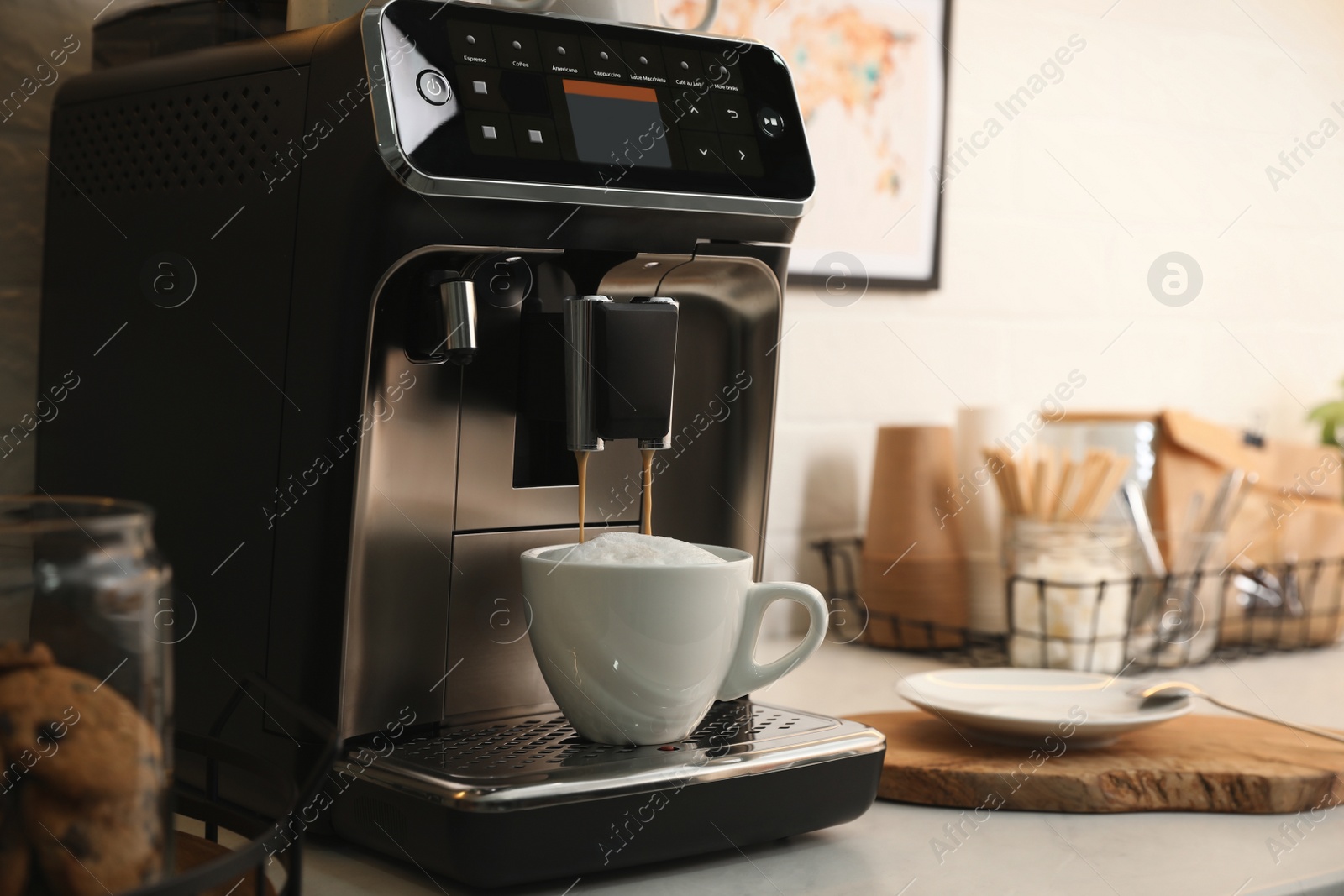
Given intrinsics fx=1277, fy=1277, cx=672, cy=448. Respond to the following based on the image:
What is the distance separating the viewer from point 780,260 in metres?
0.70

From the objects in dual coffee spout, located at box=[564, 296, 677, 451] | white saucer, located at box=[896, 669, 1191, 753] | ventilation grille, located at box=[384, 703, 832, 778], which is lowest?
white saucer, located at box=[896, 669, 1191, 753]

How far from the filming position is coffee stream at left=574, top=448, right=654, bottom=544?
25.3 inches

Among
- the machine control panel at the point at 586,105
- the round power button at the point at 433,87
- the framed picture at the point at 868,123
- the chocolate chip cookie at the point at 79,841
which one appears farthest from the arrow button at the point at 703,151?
the framed picture at the point at 868,123

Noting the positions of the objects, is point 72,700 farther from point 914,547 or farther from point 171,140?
point 914,547

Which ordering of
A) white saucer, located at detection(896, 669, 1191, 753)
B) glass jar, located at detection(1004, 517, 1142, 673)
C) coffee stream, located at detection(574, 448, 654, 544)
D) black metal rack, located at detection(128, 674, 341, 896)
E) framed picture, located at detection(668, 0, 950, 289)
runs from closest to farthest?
black metal rack, located at detection(128, 674, 341, 896) → coffee stream, located at detection(574, 448, 654, 544) → white saucer, located at detection(896, 669, 1191, 753) → glass jar, located at detection(1004, 517, 1142, 673) → framed picture, located at detection(668, 0, 950, 289)

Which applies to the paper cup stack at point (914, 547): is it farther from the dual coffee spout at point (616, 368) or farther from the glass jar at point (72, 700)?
the glass jar at point (72, 700)

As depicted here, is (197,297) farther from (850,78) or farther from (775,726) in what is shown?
(850,78)

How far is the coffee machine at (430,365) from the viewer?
561 millimetres

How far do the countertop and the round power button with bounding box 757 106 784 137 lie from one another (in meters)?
0.36

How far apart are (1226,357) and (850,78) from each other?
674 millimetres

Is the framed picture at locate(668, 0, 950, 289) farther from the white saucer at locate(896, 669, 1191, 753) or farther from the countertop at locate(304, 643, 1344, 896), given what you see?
the countertop at locate(304, 643, 1344, 896)

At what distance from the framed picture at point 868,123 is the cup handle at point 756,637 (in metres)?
0.60

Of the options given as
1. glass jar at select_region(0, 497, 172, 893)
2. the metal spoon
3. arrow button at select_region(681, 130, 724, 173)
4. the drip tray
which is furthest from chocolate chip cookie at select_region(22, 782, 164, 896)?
the metal spoon

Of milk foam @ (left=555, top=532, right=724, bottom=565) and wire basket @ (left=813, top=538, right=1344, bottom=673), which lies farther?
wire basket @ (left=813, top=538, right=1344, bottom=673)
